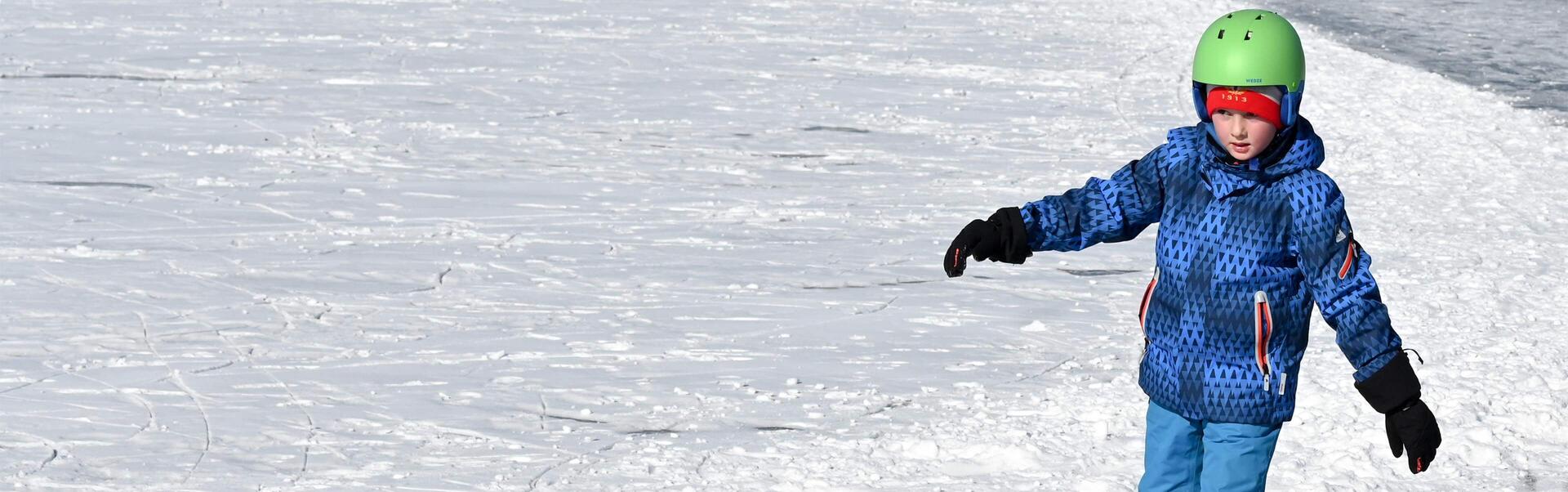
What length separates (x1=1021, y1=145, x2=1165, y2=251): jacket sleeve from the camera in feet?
8.84

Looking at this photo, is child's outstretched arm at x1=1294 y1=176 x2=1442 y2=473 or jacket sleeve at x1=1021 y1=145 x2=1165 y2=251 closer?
child's outstretched arm at x1=1294 y1=176 x2=1442 y2=473

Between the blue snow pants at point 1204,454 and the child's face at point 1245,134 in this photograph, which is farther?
the blue snow pants at point 1204,454

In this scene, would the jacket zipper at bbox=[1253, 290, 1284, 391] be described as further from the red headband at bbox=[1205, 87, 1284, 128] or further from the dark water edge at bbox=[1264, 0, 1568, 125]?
the dark water edge at bbox=[1264, 0, 1568, 125]

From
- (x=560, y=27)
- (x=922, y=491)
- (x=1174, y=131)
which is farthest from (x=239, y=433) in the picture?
(x=560, y=27)

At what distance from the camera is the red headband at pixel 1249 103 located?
8.20ft

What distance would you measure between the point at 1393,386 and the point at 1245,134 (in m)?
0.43

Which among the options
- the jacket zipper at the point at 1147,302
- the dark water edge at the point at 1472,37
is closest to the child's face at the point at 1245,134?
the jacket zipper at the point at 1147,302

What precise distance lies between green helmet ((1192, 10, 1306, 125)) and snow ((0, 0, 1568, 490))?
1.38 meters

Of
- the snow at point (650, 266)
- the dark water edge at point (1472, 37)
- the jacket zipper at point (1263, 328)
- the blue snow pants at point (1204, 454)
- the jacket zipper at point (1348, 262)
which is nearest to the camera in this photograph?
the jacket zipper at point (1348, 262)

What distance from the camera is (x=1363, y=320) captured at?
2.48 metres

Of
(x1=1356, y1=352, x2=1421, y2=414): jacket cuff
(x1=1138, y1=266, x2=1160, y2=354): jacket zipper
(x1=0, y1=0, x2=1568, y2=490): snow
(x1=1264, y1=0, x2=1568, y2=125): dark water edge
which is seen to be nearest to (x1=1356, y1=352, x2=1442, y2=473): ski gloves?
(x1=1356, y1=352, x2=1421, y2=414): jacket cuff

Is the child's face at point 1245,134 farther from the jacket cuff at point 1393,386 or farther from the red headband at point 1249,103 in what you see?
the jacket cuff at point 1393,386

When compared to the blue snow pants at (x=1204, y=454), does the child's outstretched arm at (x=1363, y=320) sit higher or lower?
higher

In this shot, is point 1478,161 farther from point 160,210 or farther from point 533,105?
point 160,210
